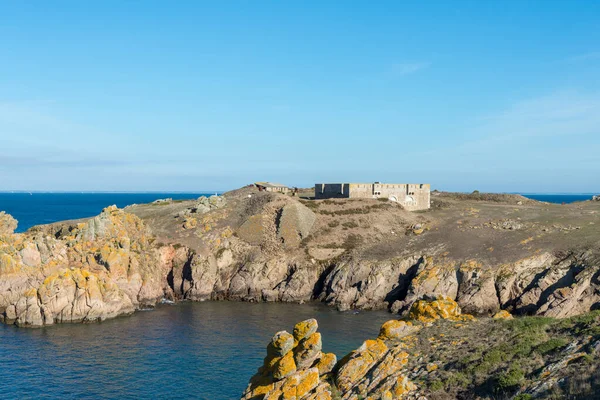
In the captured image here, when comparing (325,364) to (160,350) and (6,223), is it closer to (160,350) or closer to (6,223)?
(160,350)

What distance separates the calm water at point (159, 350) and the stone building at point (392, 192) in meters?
42.0

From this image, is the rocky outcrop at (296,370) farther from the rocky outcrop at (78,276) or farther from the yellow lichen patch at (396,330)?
the rocky outcrop at (78,276)

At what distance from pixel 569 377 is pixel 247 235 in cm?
6832

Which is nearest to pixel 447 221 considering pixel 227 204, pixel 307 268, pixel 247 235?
pixel 307 268

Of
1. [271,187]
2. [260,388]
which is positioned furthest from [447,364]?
[271,187]

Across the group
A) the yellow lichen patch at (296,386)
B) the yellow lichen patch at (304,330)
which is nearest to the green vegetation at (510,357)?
the yellow lichen patch at (296,386)

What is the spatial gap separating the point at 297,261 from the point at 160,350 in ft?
109

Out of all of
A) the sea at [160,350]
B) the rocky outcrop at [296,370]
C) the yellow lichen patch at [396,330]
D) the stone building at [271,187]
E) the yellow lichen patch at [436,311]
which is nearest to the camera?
the rocky outcrop at [296,370]

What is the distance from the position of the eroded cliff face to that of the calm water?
5.11 metres

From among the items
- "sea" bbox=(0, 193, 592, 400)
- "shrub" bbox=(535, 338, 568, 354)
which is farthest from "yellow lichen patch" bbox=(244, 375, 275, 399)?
"shrub" bbox=(535, 338, 568, 354)

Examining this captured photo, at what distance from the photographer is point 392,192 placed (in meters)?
108

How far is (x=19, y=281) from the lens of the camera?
6288 centimetres

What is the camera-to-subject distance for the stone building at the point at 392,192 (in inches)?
4203

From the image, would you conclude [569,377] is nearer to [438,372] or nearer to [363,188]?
[438,372]
